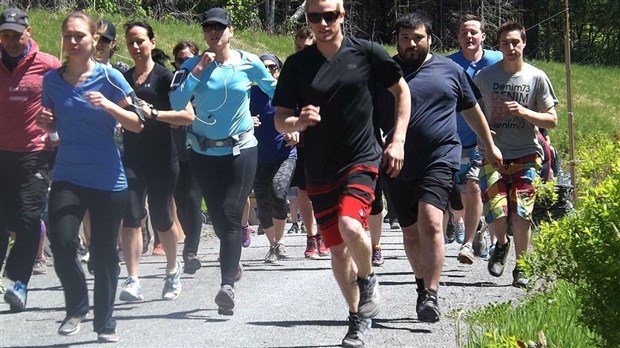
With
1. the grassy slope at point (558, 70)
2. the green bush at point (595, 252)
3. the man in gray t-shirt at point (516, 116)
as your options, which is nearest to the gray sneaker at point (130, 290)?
the man in gray t-shirt at point (516, 116)

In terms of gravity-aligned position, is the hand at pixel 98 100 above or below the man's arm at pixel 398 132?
above

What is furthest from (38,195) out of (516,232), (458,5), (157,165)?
(458,5)

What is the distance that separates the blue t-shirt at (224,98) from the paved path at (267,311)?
1.18 metres

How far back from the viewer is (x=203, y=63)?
8.76m

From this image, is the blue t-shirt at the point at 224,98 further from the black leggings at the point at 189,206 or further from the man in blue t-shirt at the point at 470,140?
the man in blue t-shirt at the point at 470,140

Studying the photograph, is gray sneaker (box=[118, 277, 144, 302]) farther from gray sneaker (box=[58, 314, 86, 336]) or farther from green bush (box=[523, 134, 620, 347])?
green bush (box=[523, 134, 620, 347])

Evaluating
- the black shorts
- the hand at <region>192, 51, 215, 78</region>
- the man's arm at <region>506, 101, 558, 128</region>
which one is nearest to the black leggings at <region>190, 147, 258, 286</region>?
the hand at <region>192, 51, 215, 78</region>

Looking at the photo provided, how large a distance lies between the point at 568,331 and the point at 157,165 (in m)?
3.74

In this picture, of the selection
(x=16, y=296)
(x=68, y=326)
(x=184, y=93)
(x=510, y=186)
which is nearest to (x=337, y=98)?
(x=184, y=93)

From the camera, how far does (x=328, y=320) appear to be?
8.37 meters

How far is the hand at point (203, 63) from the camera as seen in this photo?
875 cm

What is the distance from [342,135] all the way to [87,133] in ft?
4.89

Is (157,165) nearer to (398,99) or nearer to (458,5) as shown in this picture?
(398,99)

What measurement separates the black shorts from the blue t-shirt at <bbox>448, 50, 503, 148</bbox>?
2.54m
